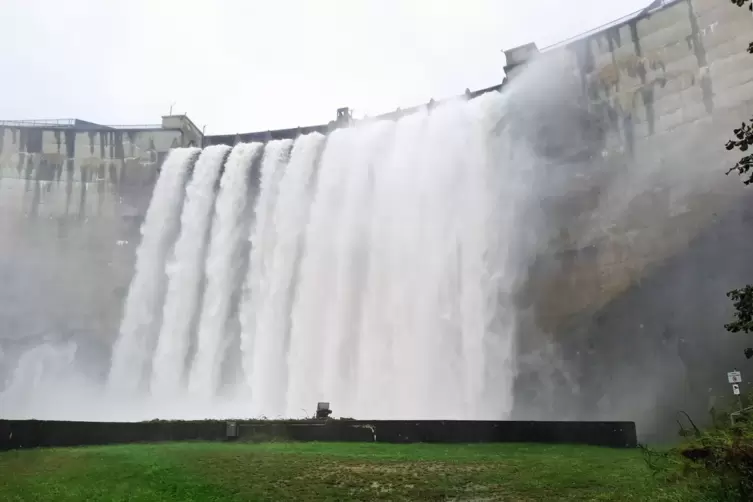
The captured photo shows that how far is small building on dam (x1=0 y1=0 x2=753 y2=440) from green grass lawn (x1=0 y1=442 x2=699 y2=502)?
8.63 metres

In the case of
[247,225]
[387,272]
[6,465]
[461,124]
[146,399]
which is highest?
[461,124]

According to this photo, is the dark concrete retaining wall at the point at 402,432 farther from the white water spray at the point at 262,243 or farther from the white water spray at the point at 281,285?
the white water spray at the point at 262,243

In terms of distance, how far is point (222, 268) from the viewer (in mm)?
35344

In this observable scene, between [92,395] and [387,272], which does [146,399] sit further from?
[387,272]

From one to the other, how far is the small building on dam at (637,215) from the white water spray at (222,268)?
16.3m

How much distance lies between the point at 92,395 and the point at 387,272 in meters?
19.9

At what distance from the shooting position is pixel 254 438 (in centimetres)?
1775

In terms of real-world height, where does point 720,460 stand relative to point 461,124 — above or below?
below

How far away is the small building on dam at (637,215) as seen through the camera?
72.8ft

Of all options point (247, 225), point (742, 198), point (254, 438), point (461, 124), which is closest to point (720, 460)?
point (254, 438)

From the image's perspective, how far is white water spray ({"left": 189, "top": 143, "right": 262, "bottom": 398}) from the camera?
109ft

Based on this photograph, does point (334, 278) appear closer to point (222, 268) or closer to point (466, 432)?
point (222, 268)

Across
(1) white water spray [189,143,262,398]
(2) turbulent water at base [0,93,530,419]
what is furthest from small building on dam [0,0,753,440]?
(1) white water spray [189,143,262,398]

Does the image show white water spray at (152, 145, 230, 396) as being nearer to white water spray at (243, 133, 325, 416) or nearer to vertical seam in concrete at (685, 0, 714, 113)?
white water spray at (243, 133, 325, 416)
